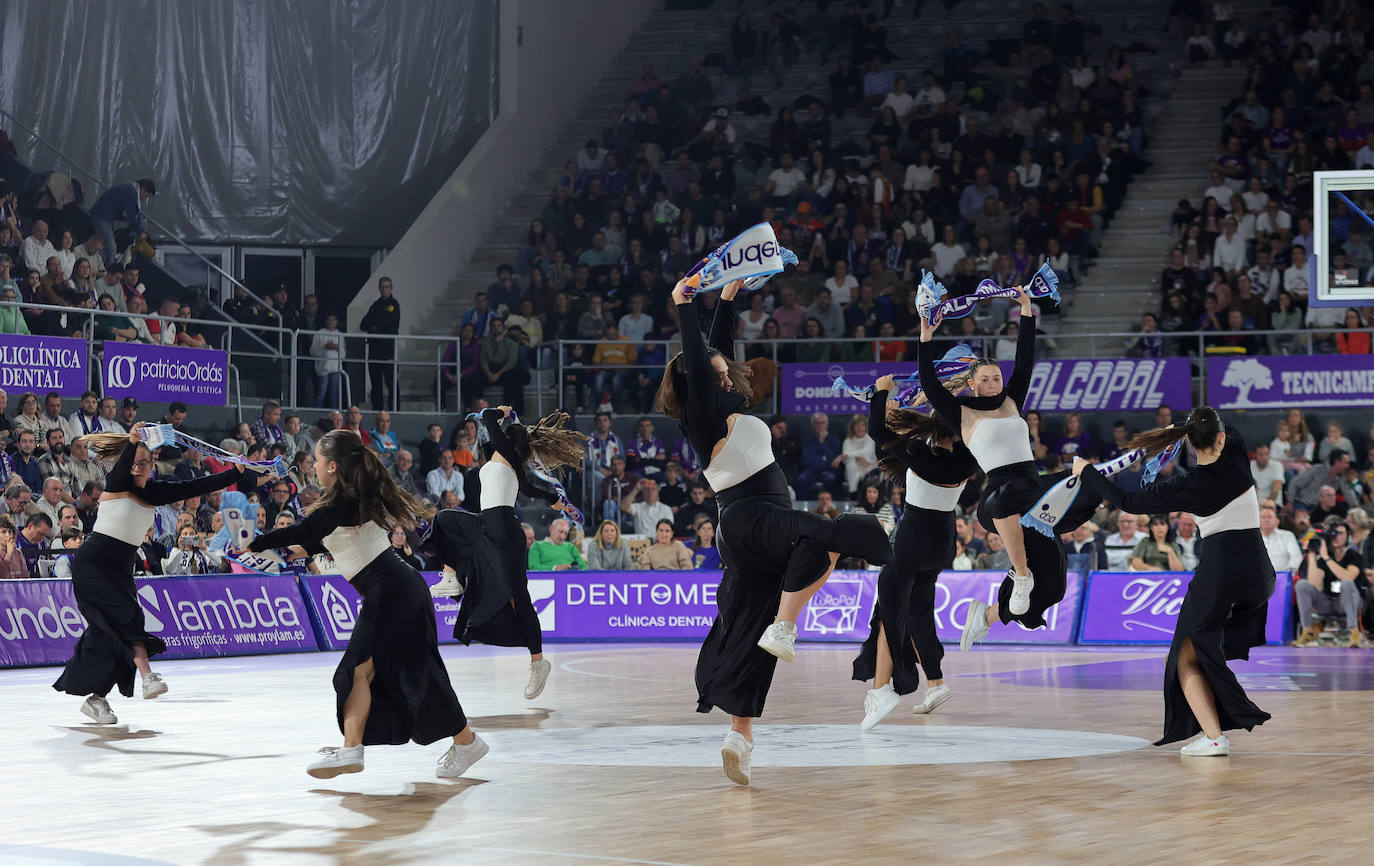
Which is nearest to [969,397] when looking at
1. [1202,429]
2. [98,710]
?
[1202,429]

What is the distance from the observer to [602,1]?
109 ft

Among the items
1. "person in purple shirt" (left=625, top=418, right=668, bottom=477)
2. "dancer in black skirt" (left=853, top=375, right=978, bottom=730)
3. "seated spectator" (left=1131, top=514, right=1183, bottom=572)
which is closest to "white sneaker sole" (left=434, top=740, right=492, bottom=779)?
"dancer in black skirt" (left=853, top=375, right=978, bottom=730)

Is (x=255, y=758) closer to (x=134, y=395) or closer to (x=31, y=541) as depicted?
(x=31, y=541)

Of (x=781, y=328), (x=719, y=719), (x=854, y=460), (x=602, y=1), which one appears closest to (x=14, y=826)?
(x=719, y=719)

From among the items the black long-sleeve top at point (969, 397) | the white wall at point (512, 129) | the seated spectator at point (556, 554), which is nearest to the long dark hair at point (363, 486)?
the black long-sleeve top at point (969, 397)

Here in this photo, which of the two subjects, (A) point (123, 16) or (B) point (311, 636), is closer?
(B) point (311, 636)

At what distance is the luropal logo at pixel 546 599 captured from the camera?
67.7 feet

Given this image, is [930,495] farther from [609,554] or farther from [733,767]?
[609,554]

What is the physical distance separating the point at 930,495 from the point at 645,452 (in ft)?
41.9

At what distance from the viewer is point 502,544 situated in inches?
509

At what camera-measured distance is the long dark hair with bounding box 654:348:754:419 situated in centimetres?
819

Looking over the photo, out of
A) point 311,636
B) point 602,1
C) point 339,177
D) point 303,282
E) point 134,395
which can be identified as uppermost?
point 602,1

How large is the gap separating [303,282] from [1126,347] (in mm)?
13566

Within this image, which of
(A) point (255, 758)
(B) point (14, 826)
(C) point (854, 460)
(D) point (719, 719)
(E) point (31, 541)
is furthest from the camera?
(C) point (854, 460)
